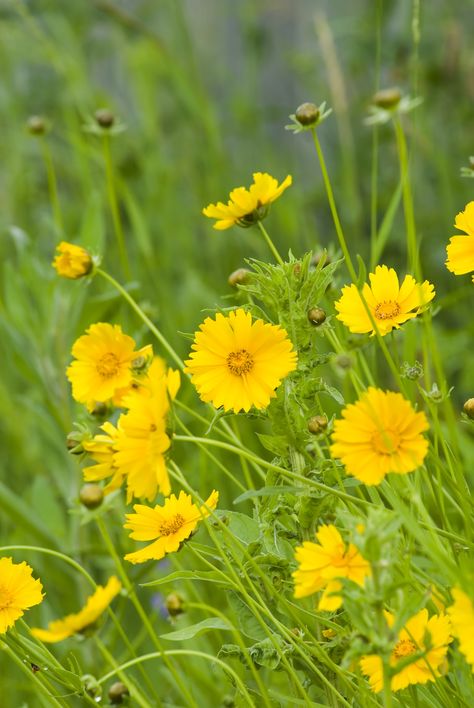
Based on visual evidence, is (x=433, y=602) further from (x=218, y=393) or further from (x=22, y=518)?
(x=22, y=518)

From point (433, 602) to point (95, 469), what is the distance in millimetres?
250

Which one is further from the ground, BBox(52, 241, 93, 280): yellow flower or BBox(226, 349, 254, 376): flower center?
BBox(52, 241, 93, 280): yellow flower

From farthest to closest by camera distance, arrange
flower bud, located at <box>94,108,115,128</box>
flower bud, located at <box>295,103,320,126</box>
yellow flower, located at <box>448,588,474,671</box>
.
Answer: flower bud, located at <box>94,108,115,128</box> < flower bud, located at <box>295,103,320,126</box> < yellow flower, located at <box>448,588,474,671</box>

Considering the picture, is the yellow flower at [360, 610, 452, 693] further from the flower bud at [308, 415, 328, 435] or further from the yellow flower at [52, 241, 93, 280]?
the yellow flower at [52, 241, 93, 280]

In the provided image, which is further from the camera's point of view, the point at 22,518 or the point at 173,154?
the point at 173,154

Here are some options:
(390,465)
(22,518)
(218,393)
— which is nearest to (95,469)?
(218,393)

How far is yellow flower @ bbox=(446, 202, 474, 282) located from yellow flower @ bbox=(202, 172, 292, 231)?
0.13 metres

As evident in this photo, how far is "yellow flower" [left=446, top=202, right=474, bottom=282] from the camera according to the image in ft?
2.15

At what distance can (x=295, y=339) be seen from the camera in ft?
2.20

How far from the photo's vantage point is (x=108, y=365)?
698mm

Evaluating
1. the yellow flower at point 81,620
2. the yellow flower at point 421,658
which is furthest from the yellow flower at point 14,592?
the yellow flower at point 421,658

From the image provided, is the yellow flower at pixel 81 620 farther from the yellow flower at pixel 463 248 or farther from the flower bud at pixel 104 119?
the flower bud at pixel 104 119

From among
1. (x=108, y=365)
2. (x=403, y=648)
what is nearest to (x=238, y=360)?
(x=108, y=365)

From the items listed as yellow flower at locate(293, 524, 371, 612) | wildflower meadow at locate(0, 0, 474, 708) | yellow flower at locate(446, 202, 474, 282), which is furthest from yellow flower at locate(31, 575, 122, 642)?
yellow flower at locate(446, 202, 474, 282)
